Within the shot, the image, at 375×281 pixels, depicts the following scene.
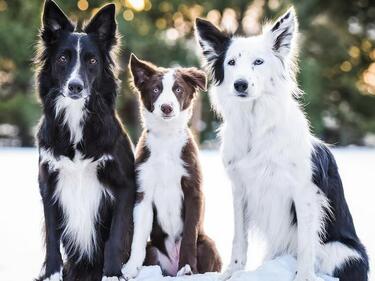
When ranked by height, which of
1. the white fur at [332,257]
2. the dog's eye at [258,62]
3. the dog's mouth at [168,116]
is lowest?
the white fur at [332,257]

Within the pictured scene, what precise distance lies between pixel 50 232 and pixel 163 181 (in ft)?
2.50

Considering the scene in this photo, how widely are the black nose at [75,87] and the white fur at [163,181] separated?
519 mm

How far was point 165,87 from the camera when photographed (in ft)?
12.5

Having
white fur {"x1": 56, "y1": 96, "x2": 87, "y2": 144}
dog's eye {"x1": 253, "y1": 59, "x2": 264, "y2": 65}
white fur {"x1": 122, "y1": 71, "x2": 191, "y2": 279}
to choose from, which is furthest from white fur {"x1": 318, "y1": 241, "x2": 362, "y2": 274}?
white fur {"x1": 56, "y1": 96, "x2": 87, "y2": 144}

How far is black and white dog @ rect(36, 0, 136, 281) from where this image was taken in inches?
143

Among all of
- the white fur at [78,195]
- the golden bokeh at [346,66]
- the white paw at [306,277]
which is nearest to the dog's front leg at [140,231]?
the white fur at [78,195]

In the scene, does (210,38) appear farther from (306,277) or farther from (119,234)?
(306,277)

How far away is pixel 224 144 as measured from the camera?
3.69m

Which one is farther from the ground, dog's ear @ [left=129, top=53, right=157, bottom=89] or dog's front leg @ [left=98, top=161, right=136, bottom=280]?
dog's ear @ [left=129, top=53, right=157, bottom=89]

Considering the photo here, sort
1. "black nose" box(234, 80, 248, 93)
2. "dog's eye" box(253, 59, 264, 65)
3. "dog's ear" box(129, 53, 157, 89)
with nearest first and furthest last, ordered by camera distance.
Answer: "black nose" box(234, 80, 248, 93) < "dog's eye" box(253, 59, 264, 65) < "dog's ear" box(129, 53, 157, 89)

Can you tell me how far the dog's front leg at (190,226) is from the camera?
371cm

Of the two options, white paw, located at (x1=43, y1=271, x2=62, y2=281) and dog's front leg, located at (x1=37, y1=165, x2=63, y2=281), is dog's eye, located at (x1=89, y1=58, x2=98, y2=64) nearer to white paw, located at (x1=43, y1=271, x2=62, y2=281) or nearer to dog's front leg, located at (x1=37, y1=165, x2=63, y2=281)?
dog's front leg, located at (x1=37, y1=165, x2=63, y2=281)

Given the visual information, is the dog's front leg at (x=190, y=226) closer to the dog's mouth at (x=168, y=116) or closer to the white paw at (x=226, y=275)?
the white paw at (x=226, y=275)

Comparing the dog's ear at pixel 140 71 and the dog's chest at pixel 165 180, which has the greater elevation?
the dog's ear at pixel 140 71
